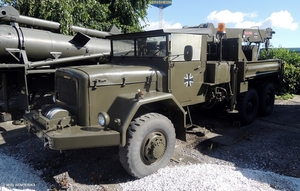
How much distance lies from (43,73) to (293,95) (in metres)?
9.20

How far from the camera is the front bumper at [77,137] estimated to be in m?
3.13

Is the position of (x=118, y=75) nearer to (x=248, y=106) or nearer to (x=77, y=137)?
(x=77, y=137)

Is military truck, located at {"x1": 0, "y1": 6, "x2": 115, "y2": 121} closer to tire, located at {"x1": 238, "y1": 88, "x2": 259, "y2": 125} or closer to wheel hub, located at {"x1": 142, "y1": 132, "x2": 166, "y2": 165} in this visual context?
wheel hub, located at {"x1": 142, "y1": 132, "x2": 166, "y2": 165}

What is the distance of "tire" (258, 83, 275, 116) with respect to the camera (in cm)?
685

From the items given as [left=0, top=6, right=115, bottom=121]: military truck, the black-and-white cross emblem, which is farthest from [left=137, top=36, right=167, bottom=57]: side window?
[left=0, top=6, right=115, bottom=121]: military truck

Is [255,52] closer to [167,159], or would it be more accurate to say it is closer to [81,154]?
[167,159]

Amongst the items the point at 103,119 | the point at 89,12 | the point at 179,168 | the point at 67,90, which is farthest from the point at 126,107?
the point at 89,12

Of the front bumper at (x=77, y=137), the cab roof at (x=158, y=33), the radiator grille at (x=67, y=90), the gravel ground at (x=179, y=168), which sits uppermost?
the cab roof at (x=158, y=33)

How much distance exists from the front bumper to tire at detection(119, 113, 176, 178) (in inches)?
9.7

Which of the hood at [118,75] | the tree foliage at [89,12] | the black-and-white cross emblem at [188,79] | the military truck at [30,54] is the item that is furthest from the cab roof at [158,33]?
the tree foliage at [89,12]

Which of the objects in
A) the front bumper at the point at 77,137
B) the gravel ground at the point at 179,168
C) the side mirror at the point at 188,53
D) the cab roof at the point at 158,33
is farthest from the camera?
the side mirror at the point at 188,53

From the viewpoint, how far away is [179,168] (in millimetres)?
3939

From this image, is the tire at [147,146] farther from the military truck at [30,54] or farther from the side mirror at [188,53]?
the military truck at [30,54]

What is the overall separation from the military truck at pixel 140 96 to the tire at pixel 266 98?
1.09m
